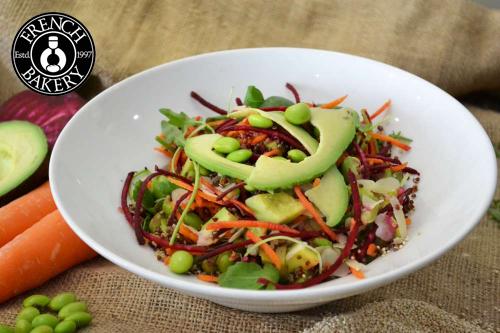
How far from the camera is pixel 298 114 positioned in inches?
83.4

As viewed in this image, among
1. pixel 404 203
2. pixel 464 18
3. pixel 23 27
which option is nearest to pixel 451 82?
pixel 464 18

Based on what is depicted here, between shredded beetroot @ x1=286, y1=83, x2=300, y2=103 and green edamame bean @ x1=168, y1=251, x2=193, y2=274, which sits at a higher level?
green edamame bean @ x1=168, y1=251, x2=193, y2=274

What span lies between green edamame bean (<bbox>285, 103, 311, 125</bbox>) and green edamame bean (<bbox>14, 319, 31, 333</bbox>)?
1185mm

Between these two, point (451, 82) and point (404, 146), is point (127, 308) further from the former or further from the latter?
point (451, 82)

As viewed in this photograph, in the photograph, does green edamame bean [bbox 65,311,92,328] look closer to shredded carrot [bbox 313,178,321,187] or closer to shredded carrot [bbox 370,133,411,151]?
shredded carrot [bbox 313,178,321,187]

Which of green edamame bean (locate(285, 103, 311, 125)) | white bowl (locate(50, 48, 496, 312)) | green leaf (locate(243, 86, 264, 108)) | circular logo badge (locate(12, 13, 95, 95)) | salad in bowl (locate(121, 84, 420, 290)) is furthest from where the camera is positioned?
circular logo badge (locate(12, 13, 95, 95))

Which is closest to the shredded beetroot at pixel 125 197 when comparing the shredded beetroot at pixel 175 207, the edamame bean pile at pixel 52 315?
the shredded beetroot at pixel 175 207

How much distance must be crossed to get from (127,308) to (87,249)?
0.44 m

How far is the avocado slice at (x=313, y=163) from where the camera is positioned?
1929mm

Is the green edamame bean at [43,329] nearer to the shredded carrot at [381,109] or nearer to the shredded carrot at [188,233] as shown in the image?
the shredded carrot at [188,233]

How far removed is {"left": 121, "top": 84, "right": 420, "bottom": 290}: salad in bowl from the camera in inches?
75.1

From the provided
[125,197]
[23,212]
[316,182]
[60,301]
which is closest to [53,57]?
[23,212]

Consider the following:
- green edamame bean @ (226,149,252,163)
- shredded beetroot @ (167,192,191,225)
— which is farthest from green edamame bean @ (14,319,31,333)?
green edamame bean @ (226,149,252,163)

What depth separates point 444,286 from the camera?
243 centimetres
